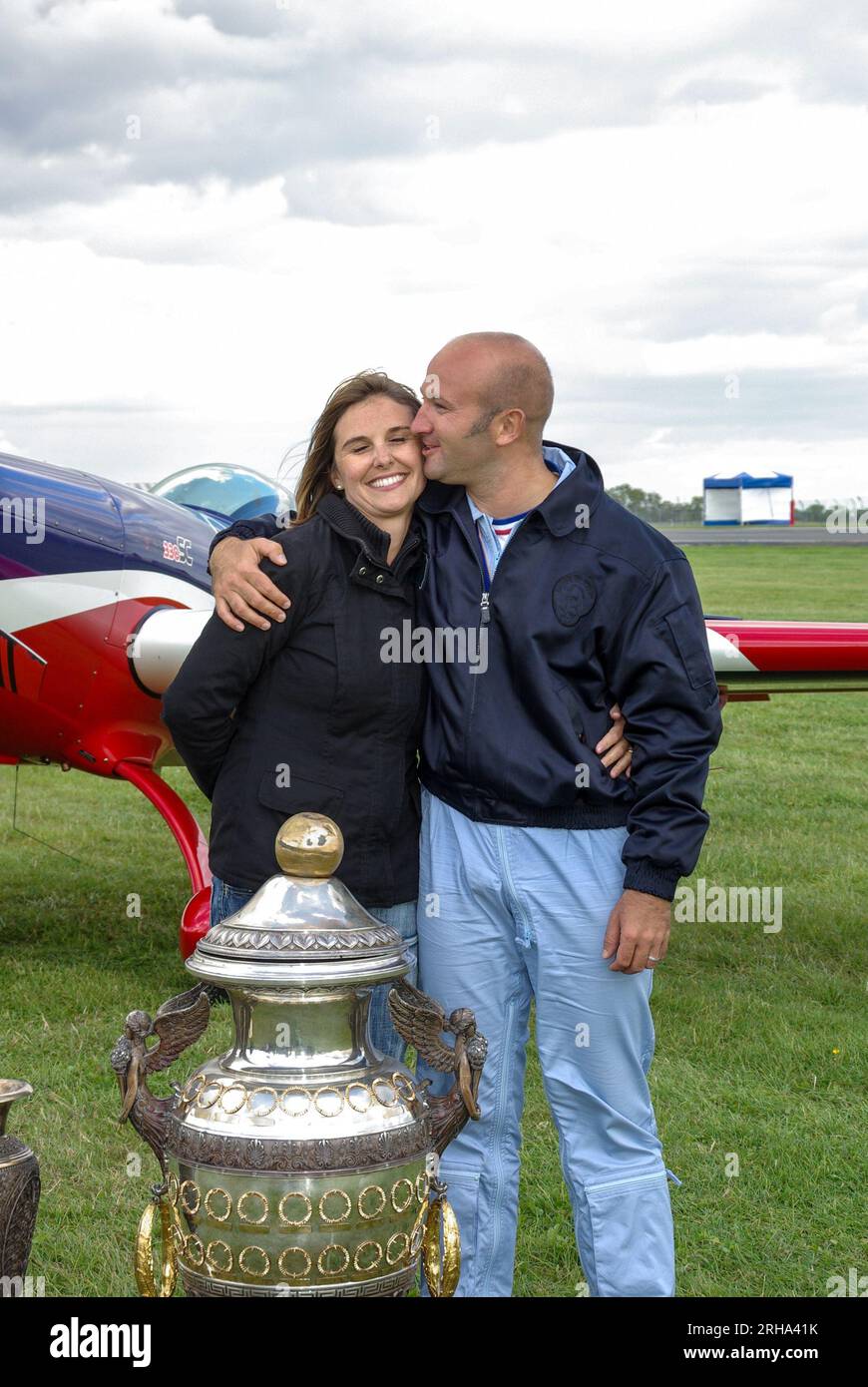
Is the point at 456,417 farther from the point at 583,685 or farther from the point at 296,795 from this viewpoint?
the point at 296,795

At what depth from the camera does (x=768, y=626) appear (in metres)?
6.59

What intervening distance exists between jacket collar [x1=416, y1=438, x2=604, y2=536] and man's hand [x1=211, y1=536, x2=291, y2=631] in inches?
14.4

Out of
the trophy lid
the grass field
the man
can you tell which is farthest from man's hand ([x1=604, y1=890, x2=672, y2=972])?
the grass field

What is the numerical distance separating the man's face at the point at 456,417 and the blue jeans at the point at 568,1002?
0.68m

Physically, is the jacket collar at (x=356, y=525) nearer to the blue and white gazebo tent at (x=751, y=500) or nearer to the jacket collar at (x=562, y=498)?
the jacket collar at (x=562, y=498)

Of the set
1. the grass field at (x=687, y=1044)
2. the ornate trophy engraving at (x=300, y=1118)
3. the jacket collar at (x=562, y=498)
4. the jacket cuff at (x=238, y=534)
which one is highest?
the jacket collar at (x=562, y=498)

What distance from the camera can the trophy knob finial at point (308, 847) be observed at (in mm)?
2266

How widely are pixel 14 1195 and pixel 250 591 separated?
44.6 inches

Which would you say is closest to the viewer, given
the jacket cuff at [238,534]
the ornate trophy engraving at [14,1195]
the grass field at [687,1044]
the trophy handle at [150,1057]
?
the trophy handle at [150,1057]

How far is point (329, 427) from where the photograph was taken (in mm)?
2832

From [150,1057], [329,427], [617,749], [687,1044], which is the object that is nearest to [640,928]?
[617,749]

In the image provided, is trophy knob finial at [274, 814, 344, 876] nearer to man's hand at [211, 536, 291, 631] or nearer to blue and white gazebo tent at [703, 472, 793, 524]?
man's hand at [211, 536, 291, 631]

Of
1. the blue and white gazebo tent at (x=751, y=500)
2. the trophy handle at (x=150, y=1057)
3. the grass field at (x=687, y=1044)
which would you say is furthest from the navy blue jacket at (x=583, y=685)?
the blue and white gazebo tent at (x=751, y=500)
